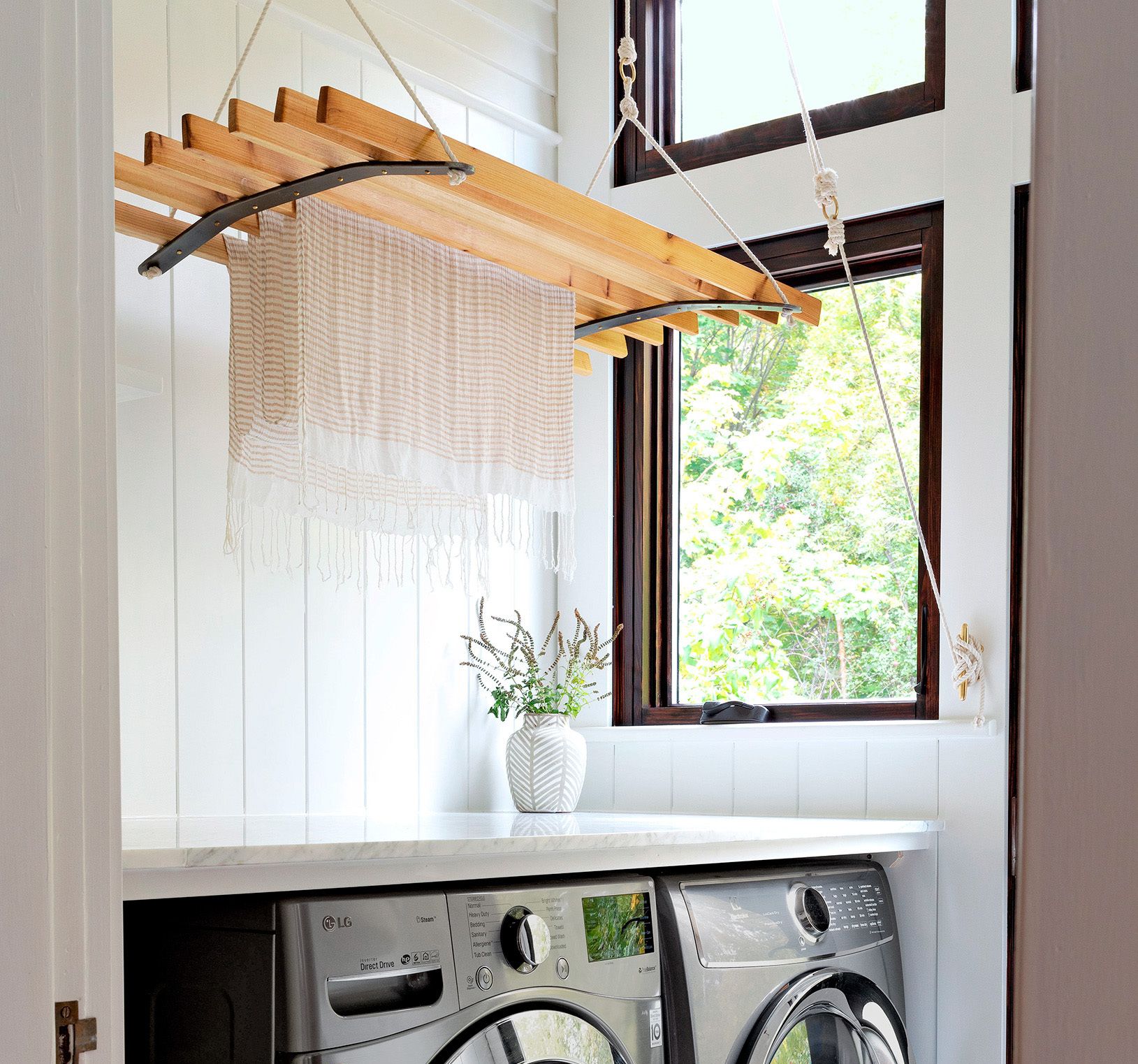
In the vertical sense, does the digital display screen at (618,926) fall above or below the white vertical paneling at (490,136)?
below

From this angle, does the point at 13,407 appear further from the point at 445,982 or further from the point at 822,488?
the point at 822,488

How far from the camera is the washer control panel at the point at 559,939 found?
1540mm

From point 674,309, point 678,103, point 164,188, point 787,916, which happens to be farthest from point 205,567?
point 678,103

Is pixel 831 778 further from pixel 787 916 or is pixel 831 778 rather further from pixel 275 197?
pixel 275 197

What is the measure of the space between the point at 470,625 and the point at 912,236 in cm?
133

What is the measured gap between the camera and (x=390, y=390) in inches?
77.9

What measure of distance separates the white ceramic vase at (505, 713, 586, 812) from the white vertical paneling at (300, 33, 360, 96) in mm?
1420

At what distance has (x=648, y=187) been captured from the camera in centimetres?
307

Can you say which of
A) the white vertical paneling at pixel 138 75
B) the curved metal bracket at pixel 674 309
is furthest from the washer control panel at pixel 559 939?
the white vertical paneling at pixel 138 75

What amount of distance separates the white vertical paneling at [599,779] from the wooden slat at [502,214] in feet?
3.74

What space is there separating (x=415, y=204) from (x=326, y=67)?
953mm

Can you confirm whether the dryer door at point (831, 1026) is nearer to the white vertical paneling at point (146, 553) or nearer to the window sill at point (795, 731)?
the window sill at point (795, 731)

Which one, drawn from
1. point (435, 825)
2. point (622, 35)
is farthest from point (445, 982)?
point (622, 35)

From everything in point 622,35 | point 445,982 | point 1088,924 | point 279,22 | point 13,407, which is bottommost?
point 445,982
